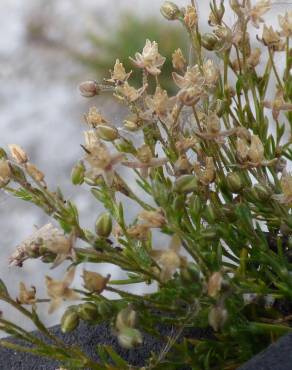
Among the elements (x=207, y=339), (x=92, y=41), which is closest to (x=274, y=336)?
(x=207, y=339)

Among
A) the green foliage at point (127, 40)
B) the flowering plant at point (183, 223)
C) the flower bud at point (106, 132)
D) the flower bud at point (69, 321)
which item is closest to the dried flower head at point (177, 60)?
the flowering plant at point (183, 223)

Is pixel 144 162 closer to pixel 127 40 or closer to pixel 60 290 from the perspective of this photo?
pixel 60 290

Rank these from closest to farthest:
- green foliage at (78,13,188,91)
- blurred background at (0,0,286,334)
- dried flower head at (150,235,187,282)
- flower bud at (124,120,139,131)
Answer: dried flower head at (150,235,187,282), flower bud at (124,120,139,131), blurred background at (0,0,286,334), green foliage at (78,13,188,91)

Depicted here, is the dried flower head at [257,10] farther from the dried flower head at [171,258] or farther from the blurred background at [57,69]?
the blurred background at [57,69]

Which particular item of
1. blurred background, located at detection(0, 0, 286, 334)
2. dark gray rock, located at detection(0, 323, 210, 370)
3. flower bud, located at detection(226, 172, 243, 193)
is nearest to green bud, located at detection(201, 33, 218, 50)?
flower bud, located at detection(226, 172, 243, 193)

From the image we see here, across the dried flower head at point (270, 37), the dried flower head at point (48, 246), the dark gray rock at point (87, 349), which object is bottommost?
the dark gray rock at point (87, 349)

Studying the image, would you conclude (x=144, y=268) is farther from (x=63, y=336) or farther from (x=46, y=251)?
(x=63, y=336)

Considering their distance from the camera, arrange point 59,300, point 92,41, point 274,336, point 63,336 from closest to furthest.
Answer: point 59,300
point 274,336
point 63,336
point 92,41

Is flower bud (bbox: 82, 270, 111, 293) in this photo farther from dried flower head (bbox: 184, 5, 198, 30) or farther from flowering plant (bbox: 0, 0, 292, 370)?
dried flower head (bbox: 184, 5, 198, 30)
